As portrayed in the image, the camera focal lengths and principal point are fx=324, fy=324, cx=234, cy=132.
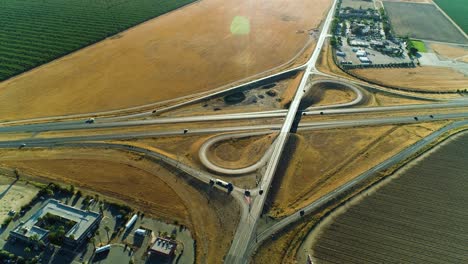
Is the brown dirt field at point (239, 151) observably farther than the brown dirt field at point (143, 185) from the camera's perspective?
Yes

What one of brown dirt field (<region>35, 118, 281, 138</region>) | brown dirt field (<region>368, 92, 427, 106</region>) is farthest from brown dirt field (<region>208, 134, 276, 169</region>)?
brown dirt field (<region>368, 92, 427, 106</region>)

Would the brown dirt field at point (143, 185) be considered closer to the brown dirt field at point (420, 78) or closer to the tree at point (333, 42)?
the brown dirt field at point (420, 78)

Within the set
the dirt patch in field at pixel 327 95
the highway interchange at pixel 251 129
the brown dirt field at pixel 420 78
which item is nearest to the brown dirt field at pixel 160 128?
the highway interchange at pixel 251 129

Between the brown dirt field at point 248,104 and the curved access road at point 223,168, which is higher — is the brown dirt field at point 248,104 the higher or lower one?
the higher one

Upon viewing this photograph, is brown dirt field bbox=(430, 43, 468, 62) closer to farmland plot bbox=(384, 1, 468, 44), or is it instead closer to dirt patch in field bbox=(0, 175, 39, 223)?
farmland plot bbox=(384, 1, 468, 44)

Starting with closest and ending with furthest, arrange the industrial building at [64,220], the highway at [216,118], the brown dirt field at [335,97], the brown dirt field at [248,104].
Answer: the industrial building at [64,220], the highway at [216,118], the brown dirt field at [248,104], the brown dirt field at [335,97]

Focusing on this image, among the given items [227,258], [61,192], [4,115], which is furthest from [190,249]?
[4,115]
